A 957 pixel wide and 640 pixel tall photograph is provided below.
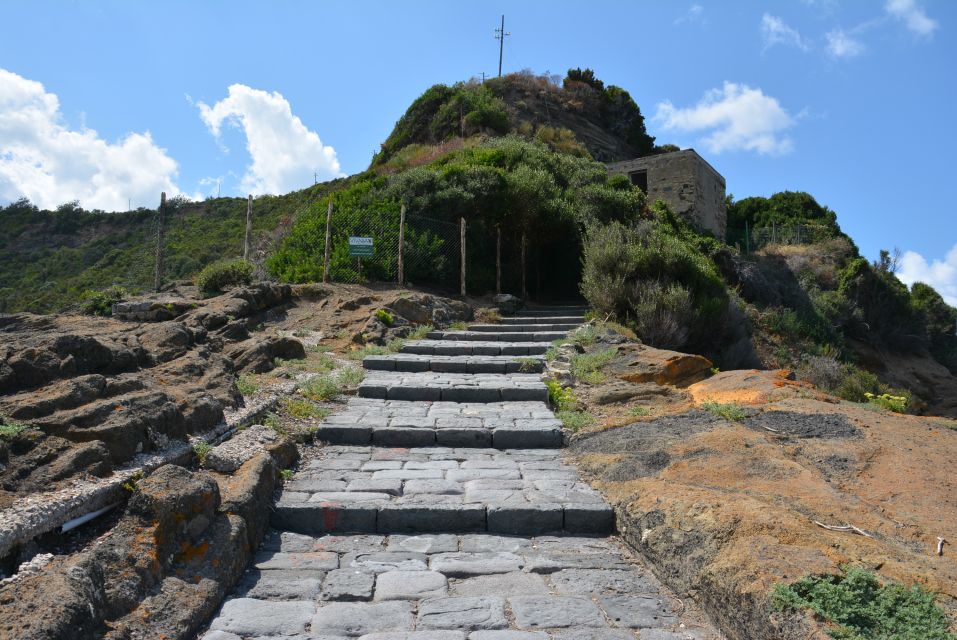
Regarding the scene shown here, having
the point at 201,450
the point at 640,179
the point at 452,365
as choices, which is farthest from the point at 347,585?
the point at 640,179

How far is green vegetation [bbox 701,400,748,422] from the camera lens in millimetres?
5738

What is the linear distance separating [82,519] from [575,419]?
4.42m

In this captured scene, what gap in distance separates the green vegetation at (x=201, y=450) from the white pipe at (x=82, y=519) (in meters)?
0.98

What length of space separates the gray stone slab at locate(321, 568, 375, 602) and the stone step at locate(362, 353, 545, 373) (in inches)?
223

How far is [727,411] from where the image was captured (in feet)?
19.2

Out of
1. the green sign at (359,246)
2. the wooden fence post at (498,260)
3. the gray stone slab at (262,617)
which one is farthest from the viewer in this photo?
the wooden fence post at (498,260)

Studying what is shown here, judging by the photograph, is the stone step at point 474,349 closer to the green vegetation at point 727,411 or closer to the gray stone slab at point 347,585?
the green vegetation at point 727,411

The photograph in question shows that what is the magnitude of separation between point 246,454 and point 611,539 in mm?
2491

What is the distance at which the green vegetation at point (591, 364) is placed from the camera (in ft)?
Result: 26.1

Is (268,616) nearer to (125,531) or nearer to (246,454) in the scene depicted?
(125,531)

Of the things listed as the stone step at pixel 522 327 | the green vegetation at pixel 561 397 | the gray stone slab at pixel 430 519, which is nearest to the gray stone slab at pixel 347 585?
the gray stone slab at pixel 430 519

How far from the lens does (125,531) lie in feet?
9.78

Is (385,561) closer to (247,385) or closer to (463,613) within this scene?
(463,613)

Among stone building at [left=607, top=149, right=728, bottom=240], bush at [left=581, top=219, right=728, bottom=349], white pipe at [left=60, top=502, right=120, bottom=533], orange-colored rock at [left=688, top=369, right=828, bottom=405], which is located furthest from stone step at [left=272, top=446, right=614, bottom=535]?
stone building at [left=607, top=149, right=728, bottom=240]
